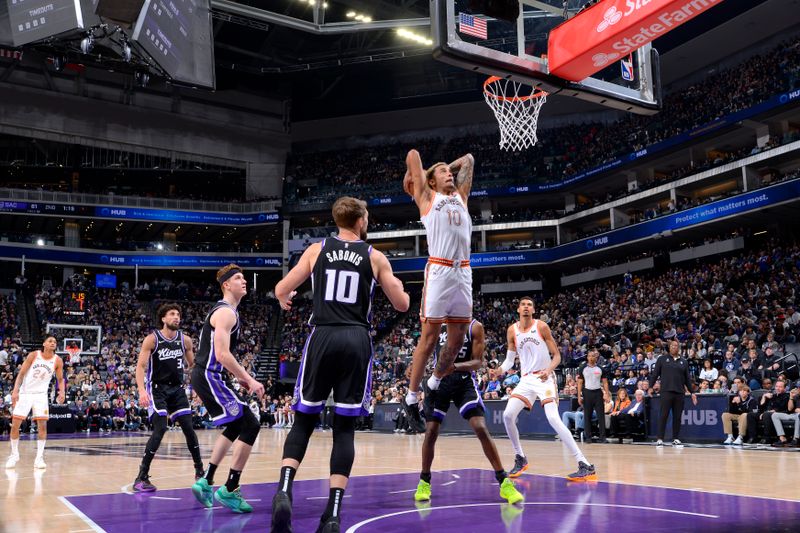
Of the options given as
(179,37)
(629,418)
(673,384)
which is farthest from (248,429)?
(629,418)

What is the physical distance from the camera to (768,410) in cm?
1444

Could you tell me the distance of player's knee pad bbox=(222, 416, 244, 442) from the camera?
23.1ft

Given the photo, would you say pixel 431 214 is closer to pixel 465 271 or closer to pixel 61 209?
pixel 465 271

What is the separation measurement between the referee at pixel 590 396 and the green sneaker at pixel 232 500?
10.8 m

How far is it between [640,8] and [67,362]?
94.5ft

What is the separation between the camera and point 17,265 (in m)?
42.8

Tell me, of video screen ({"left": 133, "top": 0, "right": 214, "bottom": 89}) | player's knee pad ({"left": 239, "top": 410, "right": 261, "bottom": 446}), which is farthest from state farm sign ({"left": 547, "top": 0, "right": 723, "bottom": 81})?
video screen ({"left": 133, "top": 0, "right": 214, "bottom": 89})

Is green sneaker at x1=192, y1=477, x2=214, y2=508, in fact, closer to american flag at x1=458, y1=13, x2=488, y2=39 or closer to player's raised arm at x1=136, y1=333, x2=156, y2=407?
player's raised arm at x1=136, y1=333, x2=156, y2=407

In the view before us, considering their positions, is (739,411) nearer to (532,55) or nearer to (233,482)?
(532,55)

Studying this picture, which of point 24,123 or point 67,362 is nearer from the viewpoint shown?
point 67,362

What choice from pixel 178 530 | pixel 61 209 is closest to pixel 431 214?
pixel 178 530

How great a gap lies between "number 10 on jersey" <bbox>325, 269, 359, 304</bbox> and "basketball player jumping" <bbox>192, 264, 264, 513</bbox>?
75.9 inches

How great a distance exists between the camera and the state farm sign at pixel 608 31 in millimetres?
8101

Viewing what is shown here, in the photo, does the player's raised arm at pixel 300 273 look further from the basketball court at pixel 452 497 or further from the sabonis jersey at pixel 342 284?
the basketball court at pixel 452 497
